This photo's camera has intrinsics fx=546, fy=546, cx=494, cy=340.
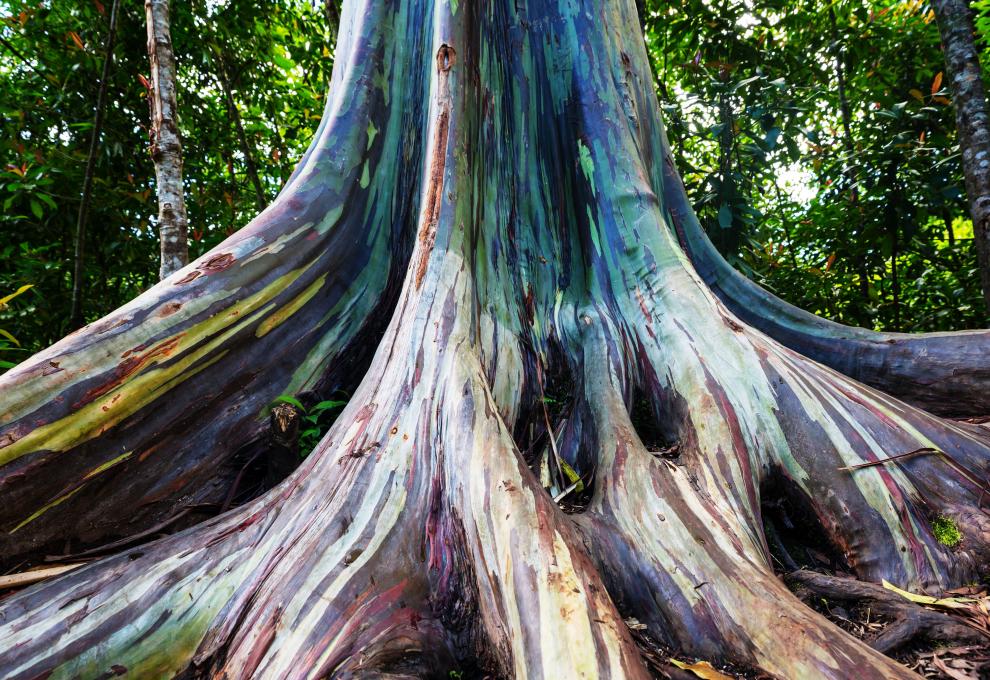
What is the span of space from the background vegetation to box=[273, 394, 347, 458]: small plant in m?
2.76

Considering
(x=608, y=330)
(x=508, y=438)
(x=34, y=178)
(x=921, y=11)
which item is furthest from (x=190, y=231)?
(x=921, y=11)

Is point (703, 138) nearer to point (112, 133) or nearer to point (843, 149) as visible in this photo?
point (843, 149)

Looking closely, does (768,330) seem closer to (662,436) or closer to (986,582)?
(662,436)

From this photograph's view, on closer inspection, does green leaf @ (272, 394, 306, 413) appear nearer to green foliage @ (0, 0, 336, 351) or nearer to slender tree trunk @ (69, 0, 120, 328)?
slender tree trunk @ (69, 0, 120, 328)

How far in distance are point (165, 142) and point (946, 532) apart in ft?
12.0

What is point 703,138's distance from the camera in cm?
475

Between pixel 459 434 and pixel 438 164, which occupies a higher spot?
pixel 438 164

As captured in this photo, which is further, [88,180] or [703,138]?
[703,138]

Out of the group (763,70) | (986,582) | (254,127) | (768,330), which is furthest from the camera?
(254,127)

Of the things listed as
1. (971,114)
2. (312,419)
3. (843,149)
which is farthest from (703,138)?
(312,419)

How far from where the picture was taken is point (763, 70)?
4570 mm

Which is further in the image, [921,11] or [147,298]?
[921,11]

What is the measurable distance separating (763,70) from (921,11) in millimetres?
1652

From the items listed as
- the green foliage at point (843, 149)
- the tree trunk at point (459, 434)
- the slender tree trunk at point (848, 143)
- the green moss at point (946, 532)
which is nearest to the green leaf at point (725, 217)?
the green foliage at point (843, 149)
